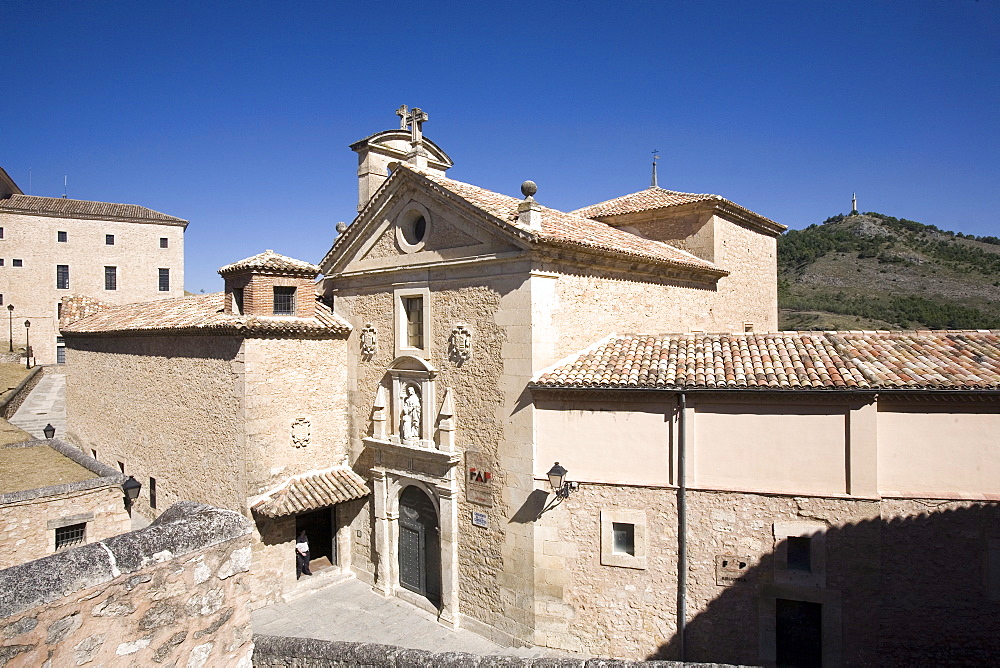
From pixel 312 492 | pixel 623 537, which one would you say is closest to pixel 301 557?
pixel 312 492

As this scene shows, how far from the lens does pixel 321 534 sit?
46.2ft

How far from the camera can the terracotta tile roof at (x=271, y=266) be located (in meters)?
12.5

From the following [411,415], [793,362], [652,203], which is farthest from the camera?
[652,203]

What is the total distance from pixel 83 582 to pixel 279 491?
9.41 m

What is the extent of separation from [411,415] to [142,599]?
8.56 m

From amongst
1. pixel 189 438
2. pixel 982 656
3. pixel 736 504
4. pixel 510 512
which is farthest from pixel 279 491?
pixel 982 656

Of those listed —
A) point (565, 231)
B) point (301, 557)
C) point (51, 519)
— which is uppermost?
point (565, 231)

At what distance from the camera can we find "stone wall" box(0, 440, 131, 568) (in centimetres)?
1081

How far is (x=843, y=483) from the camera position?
28.3 ft

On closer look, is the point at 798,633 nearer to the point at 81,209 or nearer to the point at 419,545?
the point at 419,545

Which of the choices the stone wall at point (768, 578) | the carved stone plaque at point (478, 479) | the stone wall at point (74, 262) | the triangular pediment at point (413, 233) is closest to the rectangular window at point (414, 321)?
the triangular pediment at point (413, 233)

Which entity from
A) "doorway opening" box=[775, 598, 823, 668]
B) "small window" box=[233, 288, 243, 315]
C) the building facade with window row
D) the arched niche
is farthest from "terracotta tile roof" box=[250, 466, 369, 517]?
the building facade with window row

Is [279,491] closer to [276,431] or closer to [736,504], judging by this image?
[276,431]

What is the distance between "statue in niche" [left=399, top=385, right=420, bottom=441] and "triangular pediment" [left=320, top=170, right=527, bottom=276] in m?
2.67
